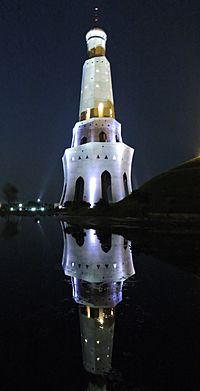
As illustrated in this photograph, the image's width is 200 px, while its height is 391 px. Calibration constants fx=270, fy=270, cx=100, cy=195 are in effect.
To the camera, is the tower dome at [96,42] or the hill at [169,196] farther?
the tower dome at [96,42]

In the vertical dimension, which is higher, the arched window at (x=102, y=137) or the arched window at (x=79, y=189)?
the arched window at (x=102, y=137)

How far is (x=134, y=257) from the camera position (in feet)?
39.2

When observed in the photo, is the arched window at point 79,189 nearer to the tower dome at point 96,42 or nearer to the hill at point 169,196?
the hill at point 169,196

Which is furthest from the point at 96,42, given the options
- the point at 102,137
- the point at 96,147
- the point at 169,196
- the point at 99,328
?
the point at 99,328

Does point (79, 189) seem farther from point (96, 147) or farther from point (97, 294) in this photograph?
point (97, 294)

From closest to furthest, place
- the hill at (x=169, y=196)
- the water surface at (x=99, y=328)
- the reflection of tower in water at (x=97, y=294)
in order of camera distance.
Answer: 1. the water surface at (x=99, y=328)
2. the reflection of tower in water at (x=97, y=294)
3. the hill at (x=169, y=196)

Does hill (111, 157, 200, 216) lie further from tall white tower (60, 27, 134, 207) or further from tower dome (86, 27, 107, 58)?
tower dome (86, 27, 107, 58)

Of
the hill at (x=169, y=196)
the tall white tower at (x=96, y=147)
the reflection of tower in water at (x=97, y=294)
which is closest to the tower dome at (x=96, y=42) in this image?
the tall white tower at (x=96, y=147)

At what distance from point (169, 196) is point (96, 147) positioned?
90.6 feet

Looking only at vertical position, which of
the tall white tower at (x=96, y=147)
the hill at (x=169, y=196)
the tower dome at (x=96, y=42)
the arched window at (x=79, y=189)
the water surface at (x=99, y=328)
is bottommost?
the water surface at (x=99, y=328)

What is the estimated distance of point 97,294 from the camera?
22.9ft

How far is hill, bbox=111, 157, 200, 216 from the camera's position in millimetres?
32875

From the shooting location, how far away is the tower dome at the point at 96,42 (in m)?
68.7

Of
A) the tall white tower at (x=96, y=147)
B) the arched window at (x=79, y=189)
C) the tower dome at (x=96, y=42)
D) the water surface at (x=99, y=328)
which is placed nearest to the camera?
the water surface at (x=99, y=328)
